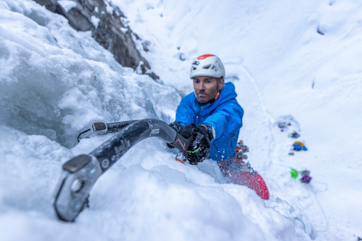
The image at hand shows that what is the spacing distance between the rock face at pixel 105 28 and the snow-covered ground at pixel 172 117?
129cm

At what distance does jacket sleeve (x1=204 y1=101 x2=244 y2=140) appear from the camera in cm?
167

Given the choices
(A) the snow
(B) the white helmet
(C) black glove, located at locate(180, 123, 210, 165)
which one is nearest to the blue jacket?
(B) the white helmet

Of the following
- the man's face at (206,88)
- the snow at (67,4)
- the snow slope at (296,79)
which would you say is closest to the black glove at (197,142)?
the man's face at (206,88)

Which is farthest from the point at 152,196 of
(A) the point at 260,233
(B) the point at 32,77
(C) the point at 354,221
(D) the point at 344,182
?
(D) the point at 344,182

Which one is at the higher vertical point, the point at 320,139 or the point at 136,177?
the point at 320,139

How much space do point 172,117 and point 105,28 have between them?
4.54 metres

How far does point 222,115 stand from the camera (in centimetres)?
182

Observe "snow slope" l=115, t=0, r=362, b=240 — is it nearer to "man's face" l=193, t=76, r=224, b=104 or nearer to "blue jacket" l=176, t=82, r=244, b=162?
"blue jacket" l=176, t=82, r=244, b=162

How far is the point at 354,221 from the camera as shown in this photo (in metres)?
2.05

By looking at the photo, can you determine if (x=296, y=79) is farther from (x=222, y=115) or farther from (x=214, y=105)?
(x=222, y=115)

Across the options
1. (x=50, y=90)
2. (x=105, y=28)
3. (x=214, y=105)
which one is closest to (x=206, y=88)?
(x=214, y=105)

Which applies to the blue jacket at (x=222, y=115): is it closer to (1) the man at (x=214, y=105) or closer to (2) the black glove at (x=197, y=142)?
(1) the man at (x=214, y=105)

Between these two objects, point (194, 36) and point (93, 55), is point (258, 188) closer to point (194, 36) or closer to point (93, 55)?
point (93, 55)

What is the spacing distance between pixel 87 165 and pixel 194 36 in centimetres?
882
